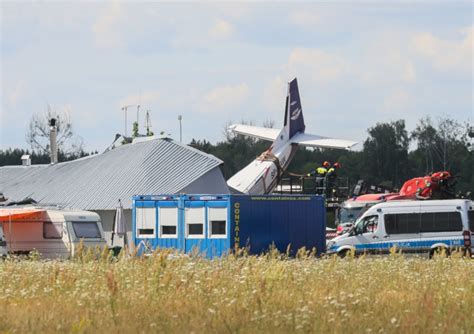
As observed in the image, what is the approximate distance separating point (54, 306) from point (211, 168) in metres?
46.1

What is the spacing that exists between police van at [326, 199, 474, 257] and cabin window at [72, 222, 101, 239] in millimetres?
8652

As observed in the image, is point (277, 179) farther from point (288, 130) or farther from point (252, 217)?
point (252, 217)

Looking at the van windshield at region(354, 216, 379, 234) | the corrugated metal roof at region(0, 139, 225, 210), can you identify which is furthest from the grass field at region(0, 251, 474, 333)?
the corrugated metal roof at region(0, 139, 225, 210)

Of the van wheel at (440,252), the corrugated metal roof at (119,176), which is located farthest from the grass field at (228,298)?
the corrugated metal roof at (119,176)

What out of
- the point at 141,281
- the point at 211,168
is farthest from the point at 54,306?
the point at 211,168

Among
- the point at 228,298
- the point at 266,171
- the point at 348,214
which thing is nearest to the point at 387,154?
the point at 266,171

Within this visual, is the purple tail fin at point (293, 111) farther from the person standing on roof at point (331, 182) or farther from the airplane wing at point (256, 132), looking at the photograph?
the person standing on roof at point (331, 182)

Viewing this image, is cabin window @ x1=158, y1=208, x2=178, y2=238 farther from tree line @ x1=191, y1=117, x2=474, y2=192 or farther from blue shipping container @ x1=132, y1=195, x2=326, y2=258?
tree line @ x1=191, y1=117, x2=474, y2=192

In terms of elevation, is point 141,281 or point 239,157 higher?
point 239,157

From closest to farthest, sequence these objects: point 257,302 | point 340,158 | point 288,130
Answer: point 257,302
point 288,130
point 340,158

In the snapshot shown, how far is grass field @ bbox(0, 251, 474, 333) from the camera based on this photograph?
1323 cm

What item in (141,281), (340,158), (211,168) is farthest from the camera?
(340,158)

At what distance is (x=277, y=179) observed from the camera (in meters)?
68.9

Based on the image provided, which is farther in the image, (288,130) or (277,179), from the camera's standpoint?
(288,130)
